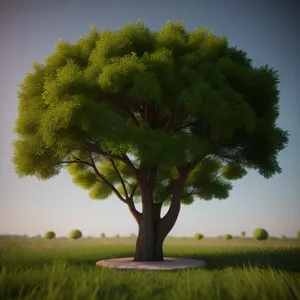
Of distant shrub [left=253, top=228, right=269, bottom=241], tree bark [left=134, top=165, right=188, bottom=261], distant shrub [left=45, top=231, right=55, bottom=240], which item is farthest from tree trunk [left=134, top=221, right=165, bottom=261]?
distant shrub [left=45, top=231, right=55, bottom=240]

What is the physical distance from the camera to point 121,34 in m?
13.2

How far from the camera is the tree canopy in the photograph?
38.0 feet

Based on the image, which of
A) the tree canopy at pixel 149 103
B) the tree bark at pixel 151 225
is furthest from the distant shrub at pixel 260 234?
the tree bark at pixel 151 225

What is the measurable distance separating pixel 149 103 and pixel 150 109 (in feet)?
2.74

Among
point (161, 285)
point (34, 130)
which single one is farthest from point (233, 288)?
point (34, 130)

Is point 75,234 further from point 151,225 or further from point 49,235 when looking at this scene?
point 151,225

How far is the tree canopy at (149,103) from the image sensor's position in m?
11.6

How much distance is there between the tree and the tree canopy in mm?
41

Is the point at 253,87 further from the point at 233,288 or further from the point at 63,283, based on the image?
the point at 63,283

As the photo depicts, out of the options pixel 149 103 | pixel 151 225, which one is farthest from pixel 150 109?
pixel 151 225

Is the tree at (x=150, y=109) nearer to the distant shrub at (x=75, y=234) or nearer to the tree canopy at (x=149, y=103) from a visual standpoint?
the tree canopy at (x=149, y=103)

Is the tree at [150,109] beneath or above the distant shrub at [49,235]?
above

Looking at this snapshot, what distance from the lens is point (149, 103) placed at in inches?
543

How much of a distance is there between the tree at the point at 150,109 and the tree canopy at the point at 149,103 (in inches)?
1.6
